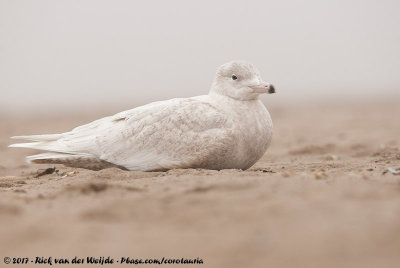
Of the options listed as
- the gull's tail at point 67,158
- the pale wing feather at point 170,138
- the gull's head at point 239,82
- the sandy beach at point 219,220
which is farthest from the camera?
the gull's tail at point 67,158

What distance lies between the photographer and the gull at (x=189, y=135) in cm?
559

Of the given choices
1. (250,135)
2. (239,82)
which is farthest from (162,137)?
(239,82)

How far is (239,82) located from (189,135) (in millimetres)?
869

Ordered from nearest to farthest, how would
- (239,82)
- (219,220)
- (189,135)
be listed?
1. (219,220)
2. (189,135)
3. (239,82)

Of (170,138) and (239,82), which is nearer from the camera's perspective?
(170,138)

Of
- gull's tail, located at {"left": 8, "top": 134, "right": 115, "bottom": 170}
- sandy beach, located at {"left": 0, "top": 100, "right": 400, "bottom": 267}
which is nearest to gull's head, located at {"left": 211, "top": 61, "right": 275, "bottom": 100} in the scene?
sandy beach, located at {"left": 0, "top": 100, "right": 400, "bottom": 267}

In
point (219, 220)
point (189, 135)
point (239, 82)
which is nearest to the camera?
point (219, 220)

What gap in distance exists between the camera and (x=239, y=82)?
19.9ft

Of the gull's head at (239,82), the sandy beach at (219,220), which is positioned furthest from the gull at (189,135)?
the sandy beach at (219,220)

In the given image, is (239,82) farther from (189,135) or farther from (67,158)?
(67,158)

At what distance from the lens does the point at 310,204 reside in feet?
11.7

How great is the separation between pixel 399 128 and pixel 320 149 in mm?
4248

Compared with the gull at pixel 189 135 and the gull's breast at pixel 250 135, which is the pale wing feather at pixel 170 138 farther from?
the gull's breast at pixel 250 135

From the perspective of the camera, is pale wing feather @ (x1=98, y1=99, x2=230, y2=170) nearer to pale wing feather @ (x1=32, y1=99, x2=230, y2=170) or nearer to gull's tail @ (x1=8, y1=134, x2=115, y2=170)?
pale wing feather @ (x1=32, y1=99, x2=230, y2=170)
